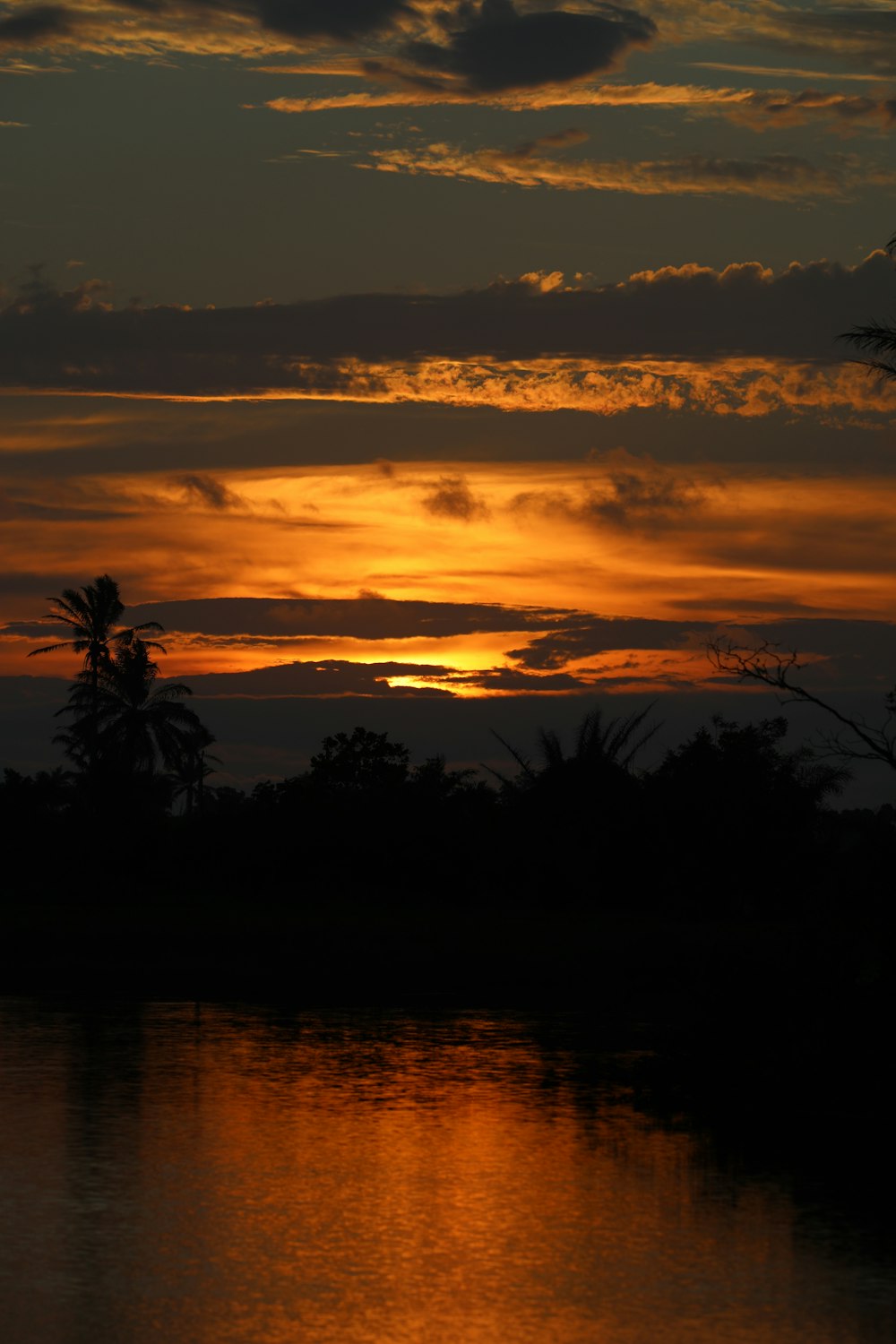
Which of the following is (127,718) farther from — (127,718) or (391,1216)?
(391,1216)

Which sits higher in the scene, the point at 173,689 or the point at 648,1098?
the point at 173,689

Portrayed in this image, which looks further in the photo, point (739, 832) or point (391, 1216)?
point (739, 832)

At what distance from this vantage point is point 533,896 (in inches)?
1617

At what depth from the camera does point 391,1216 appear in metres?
10.7

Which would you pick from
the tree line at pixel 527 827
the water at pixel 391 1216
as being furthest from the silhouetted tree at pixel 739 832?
the water at pixel 391 1216

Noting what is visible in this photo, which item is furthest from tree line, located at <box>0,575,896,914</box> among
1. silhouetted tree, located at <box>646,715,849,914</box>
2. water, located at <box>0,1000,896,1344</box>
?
water, located at <box>0,1000,896,1344</box>

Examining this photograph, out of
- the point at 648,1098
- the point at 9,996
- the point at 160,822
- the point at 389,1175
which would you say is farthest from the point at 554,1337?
the point at 160,822

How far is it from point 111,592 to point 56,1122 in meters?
46.6

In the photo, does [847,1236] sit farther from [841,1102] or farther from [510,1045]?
[510,1045]

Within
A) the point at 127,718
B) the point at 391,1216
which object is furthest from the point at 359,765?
the point at 391,1216

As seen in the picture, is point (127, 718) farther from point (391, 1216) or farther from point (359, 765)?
point (391, 1216)

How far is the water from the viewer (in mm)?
8375

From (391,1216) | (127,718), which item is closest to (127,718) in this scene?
(127,718)

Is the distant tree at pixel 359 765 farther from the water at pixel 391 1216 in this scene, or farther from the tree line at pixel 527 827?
the water at pixel 391 1216
